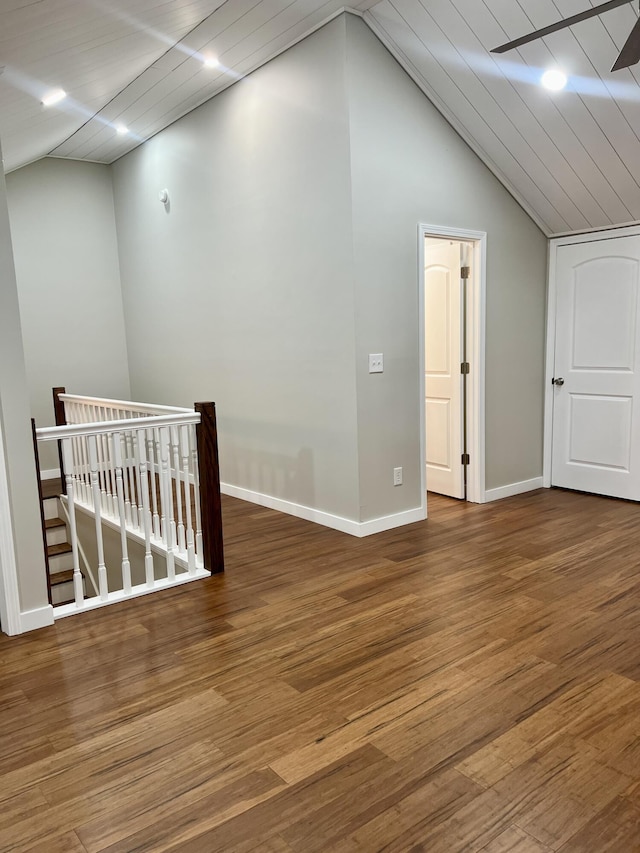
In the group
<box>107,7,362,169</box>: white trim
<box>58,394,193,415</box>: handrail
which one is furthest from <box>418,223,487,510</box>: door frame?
<box>58,394,193,415</box>: handrail

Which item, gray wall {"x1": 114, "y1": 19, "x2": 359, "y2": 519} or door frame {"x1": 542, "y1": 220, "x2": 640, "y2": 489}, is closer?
gray wall {"x1": 114, "y1": 19, "x2": 359, "y2": 519}

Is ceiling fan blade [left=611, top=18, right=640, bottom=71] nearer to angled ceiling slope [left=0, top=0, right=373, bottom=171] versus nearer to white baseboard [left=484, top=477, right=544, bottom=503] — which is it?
angled ceiling slope [left=0, top=0, right=373, bottom=171]

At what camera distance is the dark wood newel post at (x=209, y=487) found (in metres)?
3.35

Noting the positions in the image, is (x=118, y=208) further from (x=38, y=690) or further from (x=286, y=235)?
(x=38, y=690)

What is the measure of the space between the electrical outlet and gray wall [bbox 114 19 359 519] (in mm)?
139

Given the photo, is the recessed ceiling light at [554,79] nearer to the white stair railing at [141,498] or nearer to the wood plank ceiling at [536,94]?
the wood plank ceiling at [536,94]

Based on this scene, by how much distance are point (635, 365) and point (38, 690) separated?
4.23m

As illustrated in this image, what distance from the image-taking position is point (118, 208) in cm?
632

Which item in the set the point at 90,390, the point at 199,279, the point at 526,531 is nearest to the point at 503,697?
the point at 526,531

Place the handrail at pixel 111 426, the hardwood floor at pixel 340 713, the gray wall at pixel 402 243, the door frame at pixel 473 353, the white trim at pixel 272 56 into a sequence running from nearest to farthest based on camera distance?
the hardwood floor at pixel 340 713
the handrail at pixel 111 426
the white trim at pixel 272 56
the gray wall at pixel 402 243
the door frame at pixel 473 353

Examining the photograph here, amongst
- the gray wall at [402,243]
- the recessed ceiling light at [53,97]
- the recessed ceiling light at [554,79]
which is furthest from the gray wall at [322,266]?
the recessed ceiling light at [53,97]

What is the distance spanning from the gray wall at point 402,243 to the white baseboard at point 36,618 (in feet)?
6.43

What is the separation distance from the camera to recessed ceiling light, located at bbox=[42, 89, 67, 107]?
3658 mm

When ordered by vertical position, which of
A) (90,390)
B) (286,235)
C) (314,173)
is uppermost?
(314,173)
